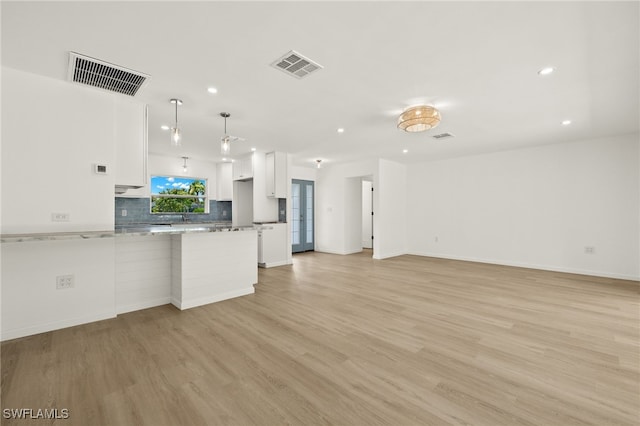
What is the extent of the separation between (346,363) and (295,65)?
265cm

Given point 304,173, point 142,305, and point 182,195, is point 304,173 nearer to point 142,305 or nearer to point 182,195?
point 182,195

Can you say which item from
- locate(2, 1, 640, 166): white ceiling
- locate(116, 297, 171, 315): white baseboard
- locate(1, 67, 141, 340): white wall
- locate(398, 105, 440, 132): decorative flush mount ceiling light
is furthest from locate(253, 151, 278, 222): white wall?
locate(398, 105, 440, 132): decorative flush mount ceiling light

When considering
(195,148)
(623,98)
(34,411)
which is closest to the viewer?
(34,411)

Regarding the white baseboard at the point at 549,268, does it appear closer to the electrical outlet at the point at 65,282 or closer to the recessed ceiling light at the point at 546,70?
the recessed ceiling light at the point at 546,70

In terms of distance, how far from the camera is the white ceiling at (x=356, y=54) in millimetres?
1860

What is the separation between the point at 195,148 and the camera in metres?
5.71

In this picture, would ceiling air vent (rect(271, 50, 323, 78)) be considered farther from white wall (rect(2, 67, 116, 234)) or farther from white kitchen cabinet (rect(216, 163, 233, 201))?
white kitchen cabinet (rect(216, 163, 233, 201))

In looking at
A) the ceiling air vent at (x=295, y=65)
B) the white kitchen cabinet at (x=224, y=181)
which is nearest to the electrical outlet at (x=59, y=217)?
the ceiling air vent at (x=295, y=65)

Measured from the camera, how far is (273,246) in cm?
615

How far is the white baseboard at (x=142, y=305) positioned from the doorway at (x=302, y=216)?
4.54 meters

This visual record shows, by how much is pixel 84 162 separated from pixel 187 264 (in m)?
1.60

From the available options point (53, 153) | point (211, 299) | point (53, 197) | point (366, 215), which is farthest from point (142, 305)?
point (366, 215)

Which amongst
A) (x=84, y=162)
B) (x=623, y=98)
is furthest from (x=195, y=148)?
(x=623, y=98)

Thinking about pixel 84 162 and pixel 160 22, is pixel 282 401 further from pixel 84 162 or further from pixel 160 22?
pixel 84 162
